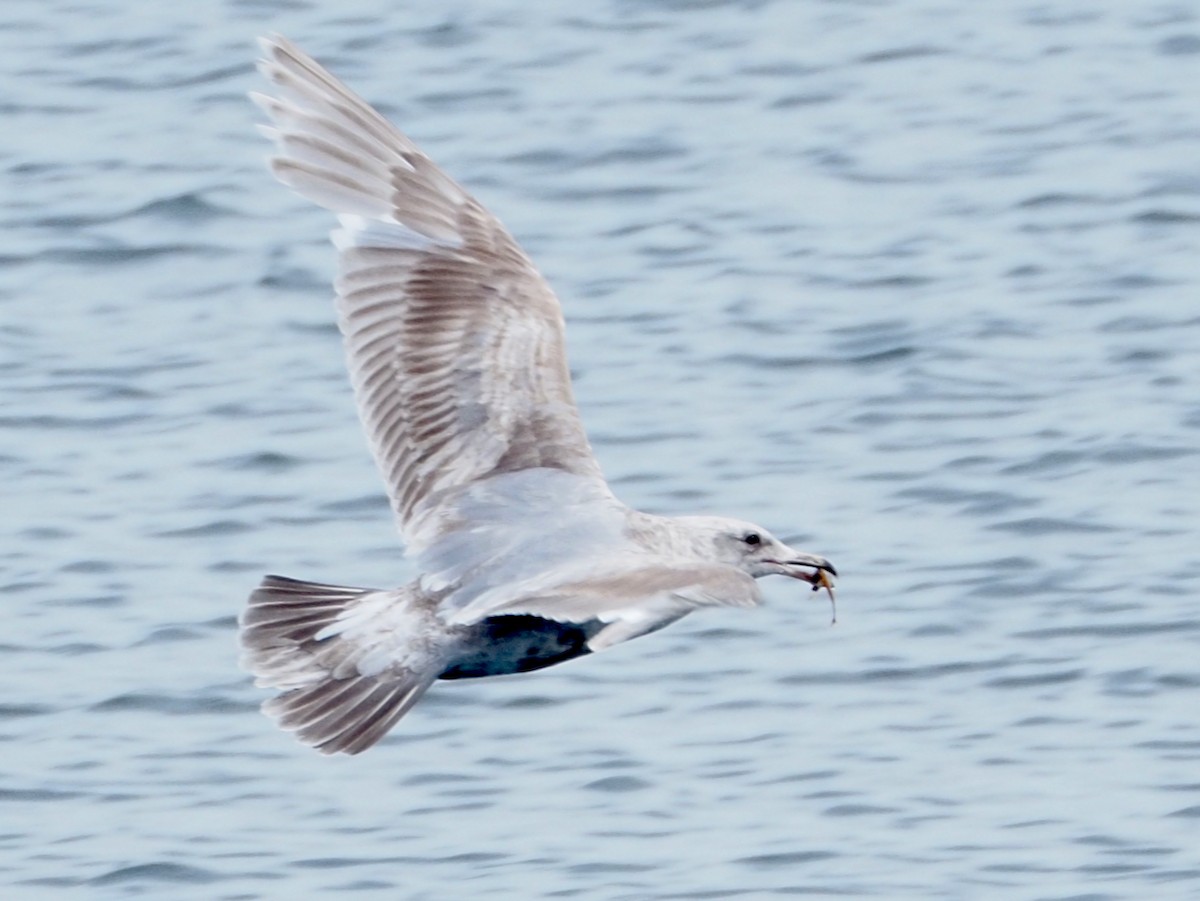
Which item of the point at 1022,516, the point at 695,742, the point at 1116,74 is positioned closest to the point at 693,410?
the point at 1022,516

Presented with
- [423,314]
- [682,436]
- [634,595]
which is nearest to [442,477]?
[423,314]

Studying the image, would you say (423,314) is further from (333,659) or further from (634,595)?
(634,595)

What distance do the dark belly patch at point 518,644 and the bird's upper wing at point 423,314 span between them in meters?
0.40

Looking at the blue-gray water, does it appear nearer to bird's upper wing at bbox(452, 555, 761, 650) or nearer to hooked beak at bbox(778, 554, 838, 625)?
hooked beak at bbox(778, 554, 838, 625)

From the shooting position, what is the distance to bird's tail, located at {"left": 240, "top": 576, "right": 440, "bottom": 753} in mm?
6754

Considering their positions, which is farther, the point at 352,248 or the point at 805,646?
the point at 805,646

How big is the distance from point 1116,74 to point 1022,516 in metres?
4.84

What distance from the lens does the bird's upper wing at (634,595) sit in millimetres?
5586

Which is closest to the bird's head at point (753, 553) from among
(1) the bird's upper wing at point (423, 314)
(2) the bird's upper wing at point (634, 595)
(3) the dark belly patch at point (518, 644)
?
(1) the bird's upper wing at point (423, 314)

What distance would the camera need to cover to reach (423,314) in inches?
296

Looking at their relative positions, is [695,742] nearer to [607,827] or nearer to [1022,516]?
Answer: [607,827]

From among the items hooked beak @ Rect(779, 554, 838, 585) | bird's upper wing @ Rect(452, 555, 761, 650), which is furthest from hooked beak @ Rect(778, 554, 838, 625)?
bird's upper wing @ Rect(452, 555, 761, 650)

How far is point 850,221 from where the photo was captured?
39.4ft

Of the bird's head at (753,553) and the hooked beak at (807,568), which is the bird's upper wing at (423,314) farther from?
the hooked beak at (807,568)
